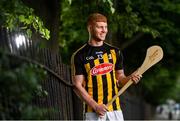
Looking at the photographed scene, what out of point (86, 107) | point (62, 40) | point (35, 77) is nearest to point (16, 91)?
point (35, 77)

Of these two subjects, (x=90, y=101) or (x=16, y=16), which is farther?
(x=16, y=16)

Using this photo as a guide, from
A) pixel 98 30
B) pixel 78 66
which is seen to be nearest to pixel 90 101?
pixel 78 66

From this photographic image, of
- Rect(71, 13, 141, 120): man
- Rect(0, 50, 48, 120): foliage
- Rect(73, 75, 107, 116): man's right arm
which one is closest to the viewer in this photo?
Rect(0, 50, 48, 120): foliage

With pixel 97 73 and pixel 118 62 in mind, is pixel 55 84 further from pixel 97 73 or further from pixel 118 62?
pixel 97 73

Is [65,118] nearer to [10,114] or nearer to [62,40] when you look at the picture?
[10,114]

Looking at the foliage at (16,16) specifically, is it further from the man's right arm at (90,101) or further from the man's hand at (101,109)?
the man's hand at (101,109)

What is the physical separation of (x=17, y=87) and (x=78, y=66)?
87.0 inches

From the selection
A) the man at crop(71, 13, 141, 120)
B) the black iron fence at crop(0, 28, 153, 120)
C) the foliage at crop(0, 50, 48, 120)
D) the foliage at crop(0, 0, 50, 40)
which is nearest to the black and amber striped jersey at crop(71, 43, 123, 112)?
the man at crop(71, 13, 141, 120)

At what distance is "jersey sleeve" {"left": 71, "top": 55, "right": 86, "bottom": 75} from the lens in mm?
5867

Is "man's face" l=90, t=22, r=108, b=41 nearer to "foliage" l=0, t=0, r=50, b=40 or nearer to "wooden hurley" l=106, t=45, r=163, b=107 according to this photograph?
"wooden hurley" l=106, t=45, r=163, b=107

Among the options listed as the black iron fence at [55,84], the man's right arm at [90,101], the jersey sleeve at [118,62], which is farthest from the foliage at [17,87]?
the jersey sleeve at [118,62]

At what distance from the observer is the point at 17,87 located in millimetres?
3697

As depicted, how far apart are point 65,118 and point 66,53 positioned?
980 centimetres

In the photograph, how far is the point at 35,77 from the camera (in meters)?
3.74
